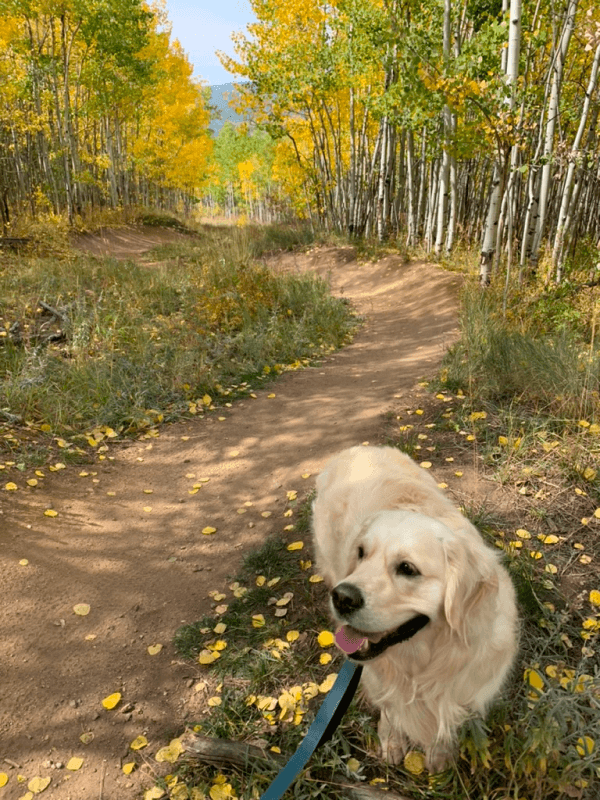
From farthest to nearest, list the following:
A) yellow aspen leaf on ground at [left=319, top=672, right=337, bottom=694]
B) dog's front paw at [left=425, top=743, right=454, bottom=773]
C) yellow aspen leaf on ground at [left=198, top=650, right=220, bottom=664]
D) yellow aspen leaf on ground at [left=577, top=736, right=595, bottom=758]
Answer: yellow aspen leaf on ground at [left=198, top=650, right=220, bottom=664] → yellow aspen leaf on ground at [left=319, top=672, right=337, bottom=694] → dog's front paw at [left=425, top=743, right=454, bottom=773] → yellow aspen leaf on ground at [left=577, top=736, right=595, bottom=758]

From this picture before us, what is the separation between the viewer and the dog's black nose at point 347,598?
59.8 inches

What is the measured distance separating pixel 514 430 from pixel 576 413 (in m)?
0.49

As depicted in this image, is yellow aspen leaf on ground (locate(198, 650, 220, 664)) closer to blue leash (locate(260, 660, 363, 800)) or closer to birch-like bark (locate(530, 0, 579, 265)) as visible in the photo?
blue leash (locate(260, 660, 363, 800))

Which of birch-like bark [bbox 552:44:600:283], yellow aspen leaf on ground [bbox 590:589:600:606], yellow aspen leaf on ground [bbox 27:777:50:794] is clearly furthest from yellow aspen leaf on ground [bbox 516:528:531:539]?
birch-like bark [bbox 552:44:600:283]

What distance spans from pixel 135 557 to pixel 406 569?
240 centimetres

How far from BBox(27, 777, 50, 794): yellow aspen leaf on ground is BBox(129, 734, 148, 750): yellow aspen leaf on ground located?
347 mm

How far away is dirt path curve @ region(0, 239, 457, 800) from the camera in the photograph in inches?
89.1

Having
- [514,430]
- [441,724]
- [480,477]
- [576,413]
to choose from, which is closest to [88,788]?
[441,724]

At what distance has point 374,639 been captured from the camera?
159 centimetres

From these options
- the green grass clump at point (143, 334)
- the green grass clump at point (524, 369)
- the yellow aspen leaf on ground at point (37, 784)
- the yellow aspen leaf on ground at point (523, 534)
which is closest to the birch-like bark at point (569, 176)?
the green grass clump at point (524, 369)

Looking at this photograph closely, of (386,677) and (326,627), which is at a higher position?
(386,677)

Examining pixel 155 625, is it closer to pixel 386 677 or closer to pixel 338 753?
pixel 338 753

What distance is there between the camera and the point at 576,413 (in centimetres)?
387

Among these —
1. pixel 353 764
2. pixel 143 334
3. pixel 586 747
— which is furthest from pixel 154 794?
pixel 143 334
